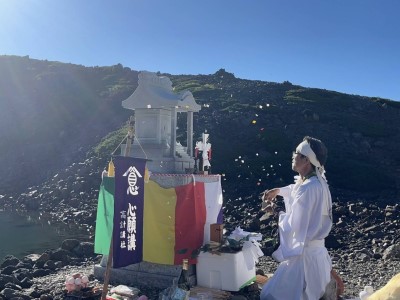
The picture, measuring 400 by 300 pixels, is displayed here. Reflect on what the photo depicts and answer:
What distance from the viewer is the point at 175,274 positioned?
1002 cm

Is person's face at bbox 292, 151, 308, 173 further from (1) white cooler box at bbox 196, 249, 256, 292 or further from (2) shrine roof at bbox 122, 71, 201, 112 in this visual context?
(2) shrine roof at bbox 122, 71, 201, 112

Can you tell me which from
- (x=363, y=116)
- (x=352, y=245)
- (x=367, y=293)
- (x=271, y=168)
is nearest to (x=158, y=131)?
(x=367, y=293)

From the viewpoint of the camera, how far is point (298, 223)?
756 cm

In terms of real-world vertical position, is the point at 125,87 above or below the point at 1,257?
above

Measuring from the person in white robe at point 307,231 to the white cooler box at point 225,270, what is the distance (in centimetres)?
145

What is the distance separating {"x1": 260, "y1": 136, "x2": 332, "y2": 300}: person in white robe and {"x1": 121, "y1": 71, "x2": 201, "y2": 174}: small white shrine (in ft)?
15.3

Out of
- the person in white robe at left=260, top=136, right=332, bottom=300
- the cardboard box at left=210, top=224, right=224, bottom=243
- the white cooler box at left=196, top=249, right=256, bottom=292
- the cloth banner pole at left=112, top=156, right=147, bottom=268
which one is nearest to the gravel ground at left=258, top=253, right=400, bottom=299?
the white cooler box at left=196, top=249, right=256, bottom=292

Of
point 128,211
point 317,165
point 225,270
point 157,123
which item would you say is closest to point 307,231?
point 317,165

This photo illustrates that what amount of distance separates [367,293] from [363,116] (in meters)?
50.5

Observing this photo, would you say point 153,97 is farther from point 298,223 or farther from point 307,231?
point 307,231

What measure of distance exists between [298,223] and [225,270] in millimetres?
2542

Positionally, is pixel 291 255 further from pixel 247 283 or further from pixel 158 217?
pixel 158 217

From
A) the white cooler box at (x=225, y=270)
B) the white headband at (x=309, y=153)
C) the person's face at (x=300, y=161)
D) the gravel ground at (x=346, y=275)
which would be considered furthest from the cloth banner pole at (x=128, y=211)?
the white headband at (x=309, y=153)

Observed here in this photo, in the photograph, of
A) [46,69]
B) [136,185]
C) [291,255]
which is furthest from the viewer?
[46,69]
